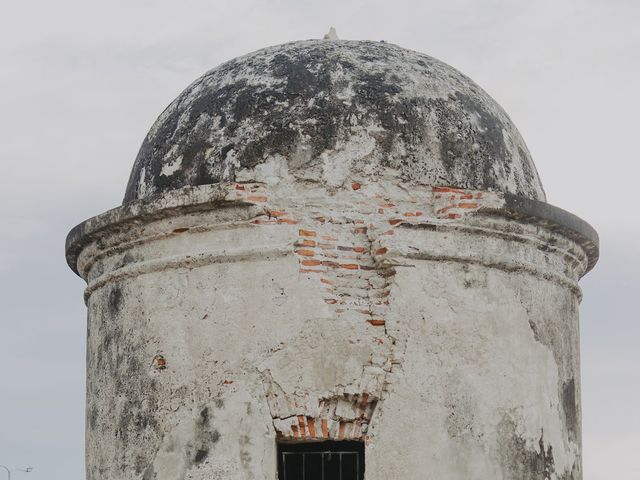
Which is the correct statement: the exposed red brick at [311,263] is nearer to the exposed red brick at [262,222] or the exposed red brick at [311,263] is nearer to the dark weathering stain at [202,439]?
the exposed red brick at [262,222]

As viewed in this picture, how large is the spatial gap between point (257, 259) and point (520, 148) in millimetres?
2023

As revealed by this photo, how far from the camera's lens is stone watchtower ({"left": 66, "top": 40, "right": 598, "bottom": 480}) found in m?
6.85

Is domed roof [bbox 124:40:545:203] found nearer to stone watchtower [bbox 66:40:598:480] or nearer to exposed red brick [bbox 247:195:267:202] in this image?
stone watchtower [bbox 66:40:598:480]

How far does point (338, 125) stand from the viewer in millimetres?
7262

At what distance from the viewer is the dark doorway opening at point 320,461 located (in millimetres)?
7035

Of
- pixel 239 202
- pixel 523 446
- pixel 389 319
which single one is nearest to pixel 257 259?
pixel 239 202

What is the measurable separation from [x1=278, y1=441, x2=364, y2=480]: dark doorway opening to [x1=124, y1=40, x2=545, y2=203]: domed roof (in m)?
1.51

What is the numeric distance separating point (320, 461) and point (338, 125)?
6.29 ft

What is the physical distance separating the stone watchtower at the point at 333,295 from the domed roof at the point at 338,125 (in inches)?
0.6

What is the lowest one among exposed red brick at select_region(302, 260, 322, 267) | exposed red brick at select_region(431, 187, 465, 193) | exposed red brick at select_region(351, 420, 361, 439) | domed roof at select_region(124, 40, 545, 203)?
exposed red brick at select_region(351, 420, 361, 439)

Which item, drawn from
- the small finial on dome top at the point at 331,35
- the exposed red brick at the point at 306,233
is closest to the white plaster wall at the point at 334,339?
the exposed red brick at the point at 306,233

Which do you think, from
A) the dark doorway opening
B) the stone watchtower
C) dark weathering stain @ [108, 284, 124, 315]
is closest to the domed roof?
the stone watchtower

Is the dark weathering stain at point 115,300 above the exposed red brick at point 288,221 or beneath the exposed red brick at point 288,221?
beneath

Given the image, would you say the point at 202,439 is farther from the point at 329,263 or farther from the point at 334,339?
the point at 329,263
